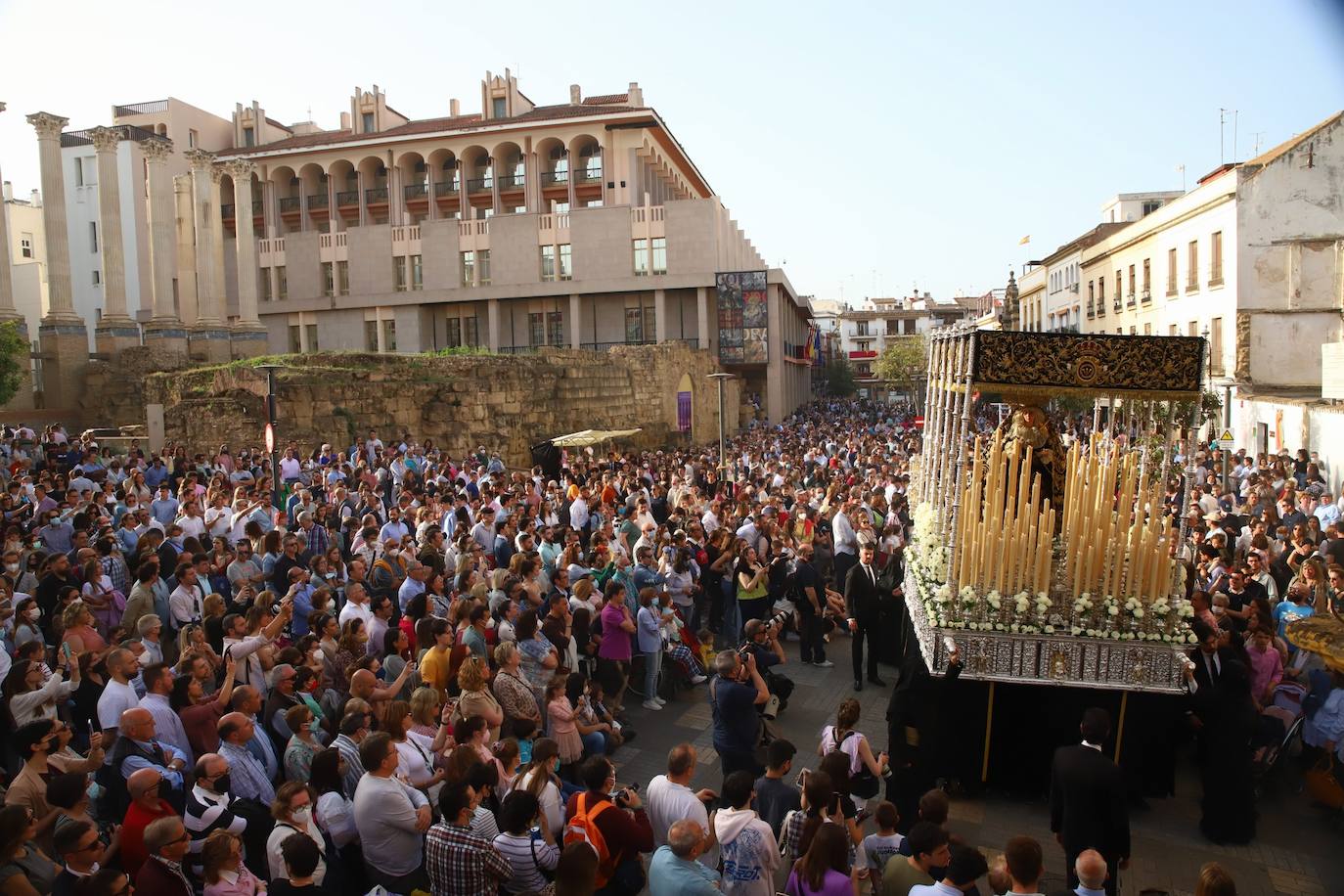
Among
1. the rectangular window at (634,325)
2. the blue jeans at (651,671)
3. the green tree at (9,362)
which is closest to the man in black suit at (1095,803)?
the blue jeans at (651,671)

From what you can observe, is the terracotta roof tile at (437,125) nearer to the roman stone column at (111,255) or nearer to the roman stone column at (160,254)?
the roman stone column at (160,254)

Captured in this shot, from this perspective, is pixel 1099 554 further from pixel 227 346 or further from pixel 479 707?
pixel 227 346

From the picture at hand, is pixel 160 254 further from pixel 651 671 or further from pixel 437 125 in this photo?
pixel 651 671

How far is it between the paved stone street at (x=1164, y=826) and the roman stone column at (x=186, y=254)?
1259 inches

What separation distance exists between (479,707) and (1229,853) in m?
5.04

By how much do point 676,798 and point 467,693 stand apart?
1.73m

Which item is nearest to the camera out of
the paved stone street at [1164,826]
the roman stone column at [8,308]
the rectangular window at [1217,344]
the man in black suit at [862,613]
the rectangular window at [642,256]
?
the paved stone street at [1164,826]

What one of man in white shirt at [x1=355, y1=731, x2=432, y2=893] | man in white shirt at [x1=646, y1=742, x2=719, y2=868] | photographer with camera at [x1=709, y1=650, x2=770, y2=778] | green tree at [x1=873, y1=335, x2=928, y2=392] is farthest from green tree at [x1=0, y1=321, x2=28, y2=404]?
green tree at [x1=873, y1=335, x2=928, y2=392]

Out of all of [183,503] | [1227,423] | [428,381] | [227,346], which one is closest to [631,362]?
[428,381]

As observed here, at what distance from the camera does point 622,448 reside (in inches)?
1208

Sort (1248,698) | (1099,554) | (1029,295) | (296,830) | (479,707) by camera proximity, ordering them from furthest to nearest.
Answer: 1. (1029,295)
2. (1099,554)
3. (1248,698)
4. (479,707)
5. (296,830)

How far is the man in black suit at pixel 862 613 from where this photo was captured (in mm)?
9280

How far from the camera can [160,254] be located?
31734mm

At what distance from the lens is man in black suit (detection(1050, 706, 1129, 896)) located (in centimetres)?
527
